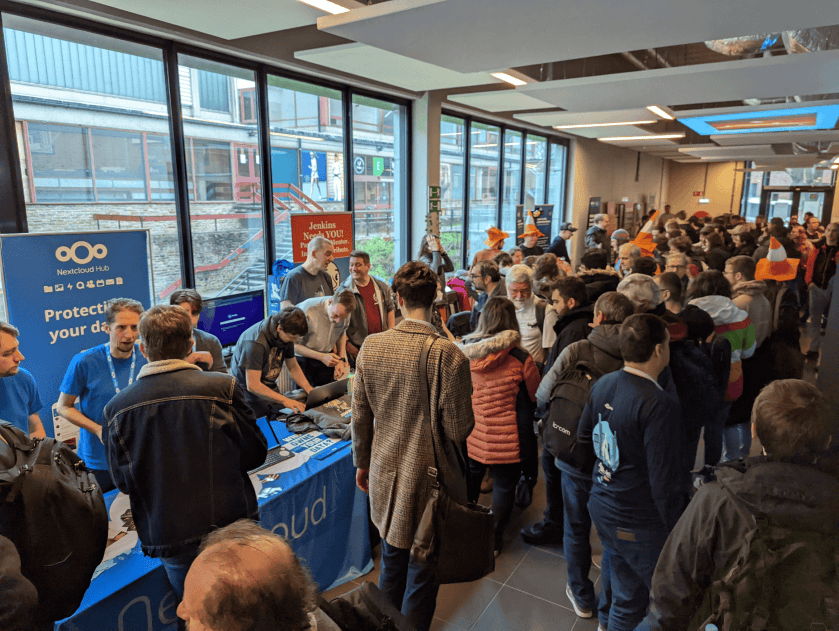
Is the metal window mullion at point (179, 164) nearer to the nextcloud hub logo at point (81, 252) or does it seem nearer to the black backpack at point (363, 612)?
the nextcloud hub logo at point (81, 252)

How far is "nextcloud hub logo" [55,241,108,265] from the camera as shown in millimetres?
3377

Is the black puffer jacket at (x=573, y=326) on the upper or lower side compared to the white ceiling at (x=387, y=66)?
lower

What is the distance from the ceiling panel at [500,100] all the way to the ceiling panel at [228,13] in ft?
8.62

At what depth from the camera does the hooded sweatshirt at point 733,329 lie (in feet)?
10.7

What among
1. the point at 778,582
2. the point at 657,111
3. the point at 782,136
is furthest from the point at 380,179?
the point at 778,582

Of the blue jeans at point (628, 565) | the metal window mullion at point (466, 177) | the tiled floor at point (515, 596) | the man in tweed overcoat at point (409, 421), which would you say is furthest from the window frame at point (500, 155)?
the blue jeans at point (628, 565)

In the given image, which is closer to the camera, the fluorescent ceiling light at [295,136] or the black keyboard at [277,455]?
the black keyboard at [277,455]

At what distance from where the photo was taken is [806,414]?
1276 mm

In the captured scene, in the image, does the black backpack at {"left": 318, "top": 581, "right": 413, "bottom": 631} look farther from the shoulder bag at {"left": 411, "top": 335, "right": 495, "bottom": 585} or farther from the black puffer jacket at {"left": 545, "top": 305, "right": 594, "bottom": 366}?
the black puffer jacket at {"left": 545, "top": 305, "right": 594, "bottom": 366}

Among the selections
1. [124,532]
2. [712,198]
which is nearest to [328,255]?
[124,532]

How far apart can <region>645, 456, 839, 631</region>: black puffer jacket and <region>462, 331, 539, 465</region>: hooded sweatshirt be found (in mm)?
1399

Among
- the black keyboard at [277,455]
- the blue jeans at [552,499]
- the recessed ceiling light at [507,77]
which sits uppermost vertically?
the recessed ceiling light at [507,77]


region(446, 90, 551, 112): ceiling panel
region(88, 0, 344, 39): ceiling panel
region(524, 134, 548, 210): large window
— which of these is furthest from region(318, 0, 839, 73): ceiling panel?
region(524, 134, 548, 210): large window

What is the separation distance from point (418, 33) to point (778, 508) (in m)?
2.97
